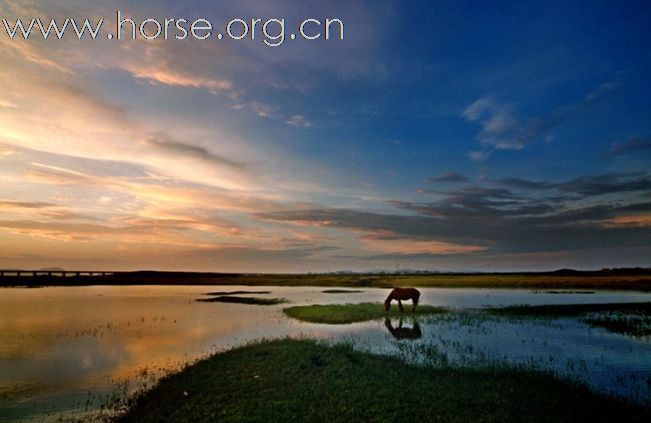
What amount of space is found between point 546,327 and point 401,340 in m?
13.1

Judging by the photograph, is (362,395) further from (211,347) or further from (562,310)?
(562,310)

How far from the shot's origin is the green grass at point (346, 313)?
33906mm

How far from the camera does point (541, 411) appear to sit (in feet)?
39.8

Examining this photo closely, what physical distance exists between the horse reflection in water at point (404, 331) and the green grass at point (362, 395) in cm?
788

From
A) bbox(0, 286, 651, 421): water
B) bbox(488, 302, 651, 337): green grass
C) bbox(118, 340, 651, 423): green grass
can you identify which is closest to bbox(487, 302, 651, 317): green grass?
bbox(488, 302, 651, 337): green grass

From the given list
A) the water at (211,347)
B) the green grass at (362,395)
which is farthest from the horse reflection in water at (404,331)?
the green grass at (362,395)

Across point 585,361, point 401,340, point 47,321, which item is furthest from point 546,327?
point 47,321

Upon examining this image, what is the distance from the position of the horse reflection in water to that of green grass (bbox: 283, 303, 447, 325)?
4.05 m

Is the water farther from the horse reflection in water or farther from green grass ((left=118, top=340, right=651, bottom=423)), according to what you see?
green grass ((left=118, top=340, right=651, bottom=423))

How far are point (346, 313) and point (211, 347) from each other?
612 inches

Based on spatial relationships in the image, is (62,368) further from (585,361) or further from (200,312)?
(585,361)

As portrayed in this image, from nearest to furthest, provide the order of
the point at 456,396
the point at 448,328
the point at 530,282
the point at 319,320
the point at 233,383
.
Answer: the point at 456,396, the point at 233,383, the point at 448,328, the point at 319,320, the point at 530,282

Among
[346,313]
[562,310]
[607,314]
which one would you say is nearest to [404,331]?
[346,313]

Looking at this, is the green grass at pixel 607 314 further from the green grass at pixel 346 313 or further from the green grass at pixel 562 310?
the green grass at pixel 346 313
